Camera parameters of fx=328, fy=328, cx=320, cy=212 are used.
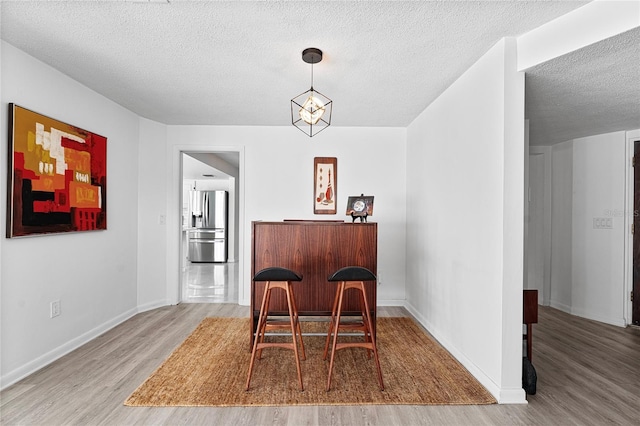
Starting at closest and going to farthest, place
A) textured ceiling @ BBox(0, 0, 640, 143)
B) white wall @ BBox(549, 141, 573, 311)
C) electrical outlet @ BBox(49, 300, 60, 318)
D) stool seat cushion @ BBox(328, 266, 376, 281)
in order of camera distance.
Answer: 1. textured ceiling @ BBox(0, 0, 640, 143)
2. stool seat cushion @ BBox(328, 266, 376, 281)
3. electrical outlet @ BBox(49, 300, 60, 318)
4. white wall @ BBox(549, 141, 573, 311)

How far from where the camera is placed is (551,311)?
443cm

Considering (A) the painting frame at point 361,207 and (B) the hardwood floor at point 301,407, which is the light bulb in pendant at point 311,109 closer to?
(A) the painting frame at point 361,207

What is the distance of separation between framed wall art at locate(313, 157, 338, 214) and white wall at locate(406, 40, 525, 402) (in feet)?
4.45

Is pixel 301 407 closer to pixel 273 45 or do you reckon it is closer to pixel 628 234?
pixel 273 45

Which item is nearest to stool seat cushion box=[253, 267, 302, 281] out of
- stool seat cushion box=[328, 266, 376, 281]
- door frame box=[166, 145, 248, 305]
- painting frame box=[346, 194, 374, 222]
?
stool seat cushion box=[328, 266, 376, 281]

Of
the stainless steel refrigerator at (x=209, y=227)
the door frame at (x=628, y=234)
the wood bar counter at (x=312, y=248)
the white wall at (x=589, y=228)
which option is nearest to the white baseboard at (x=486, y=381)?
the wood bar counter at (x=312, y=248)

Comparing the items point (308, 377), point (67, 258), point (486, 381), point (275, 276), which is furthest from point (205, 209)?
point (486, 381)

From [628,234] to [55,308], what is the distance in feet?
19.9

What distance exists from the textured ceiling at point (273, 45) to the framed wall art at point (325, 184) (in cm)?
114

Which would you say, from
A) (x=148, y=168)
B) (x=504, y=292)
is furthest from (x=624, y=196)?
(x=148, y=168)

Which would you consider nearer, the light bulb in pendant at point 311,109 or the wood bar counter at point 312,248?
the light bulb in pendant at point 311,109

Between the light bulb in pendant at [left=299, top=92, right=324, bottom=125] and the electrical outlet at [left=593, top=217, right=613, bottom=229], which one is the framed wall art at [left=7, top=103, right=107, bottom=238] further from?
the electrical outlet at [left=593, top=217, right=613, bottom=229]

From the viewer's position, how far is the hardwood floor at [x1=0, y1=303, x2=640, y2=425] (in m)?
2.04

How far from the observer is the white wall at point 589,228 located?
3973 millimetres
